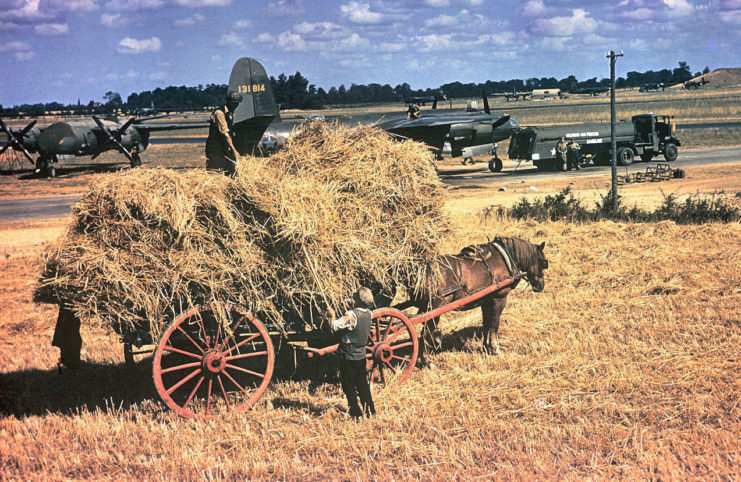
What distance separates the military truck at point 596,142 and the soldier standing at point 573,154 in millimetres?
425

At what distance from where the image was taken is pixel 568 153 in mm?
30938

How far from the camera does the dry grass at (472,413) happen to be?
15.8 feet

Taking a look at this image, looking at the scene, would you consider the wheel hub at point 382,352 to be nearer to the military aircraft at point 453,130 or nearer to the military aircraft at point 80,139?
the military aircraft at point 453,130

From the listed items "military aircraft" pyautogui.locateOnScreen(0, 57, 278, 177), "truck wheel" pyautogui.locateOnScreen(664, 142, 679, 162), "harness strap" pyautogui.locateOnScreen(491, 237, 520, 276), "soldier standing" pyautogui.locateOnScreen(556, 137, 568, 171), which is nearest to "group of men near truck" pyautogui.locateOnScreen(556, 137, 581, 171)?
"soldier standing" pyautogui.locateOnScreen(556, 137, 568, 171)

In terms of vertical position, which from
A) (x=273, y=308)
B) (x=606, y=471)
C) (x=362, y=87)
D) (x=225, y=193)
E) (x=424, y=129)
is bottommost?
(x=606, y=471)

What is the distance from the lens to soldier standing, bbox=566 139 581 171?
30.9 m

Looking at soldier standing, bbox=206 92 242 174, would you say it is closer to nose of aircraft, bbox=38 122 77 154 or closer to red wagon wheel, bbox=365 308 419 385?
red wagon wheel, bbox=365 308 419 385

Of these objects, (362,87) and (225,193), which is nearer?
(225,193)

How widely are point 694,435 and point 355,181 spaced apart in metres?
3.96

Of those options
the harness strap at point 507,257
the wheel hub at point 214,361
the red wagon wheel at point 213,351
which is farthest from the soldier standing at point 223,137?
the harness strap at point 507,257

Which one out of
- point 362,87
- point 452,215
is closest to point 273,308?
point 452,215

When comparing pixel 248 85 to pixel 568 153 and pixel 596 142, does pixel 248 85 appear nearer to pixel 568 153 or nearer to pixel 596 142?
pixel 568 153

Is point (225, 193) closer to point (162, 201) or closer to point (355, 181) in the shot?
point (162, 201)

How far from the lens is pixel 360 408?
224 inches
